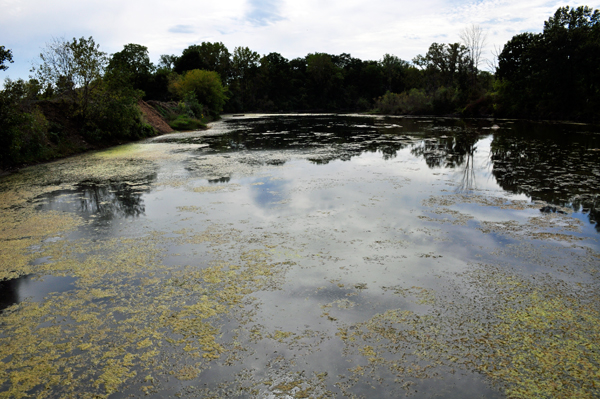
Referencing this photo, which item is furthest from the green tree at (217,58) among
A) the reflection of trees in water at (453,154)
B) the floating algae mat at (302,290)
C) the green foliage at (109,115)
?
the floating algae mat at (302,290)

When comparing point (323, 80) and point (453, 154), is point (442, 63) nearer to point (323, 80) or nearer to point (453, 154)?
point (323, 80)

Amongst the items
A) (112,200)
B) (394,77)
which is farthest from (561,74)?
(394,77)

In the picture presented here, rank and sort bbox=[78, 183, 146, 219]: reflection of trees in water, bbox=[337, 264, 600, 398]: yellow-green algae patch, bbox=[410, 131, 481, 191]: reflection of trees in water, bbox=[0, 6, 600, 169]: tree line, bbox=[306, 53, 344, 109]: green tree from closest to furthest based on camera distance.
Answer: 1. bbox=[337, 264, 600, 398]: yellow-green algae patch
2. bbox=[78, 183, 146, 219]: reflection of trees in water
3. bbox=[410, 131, 481, 191]: reflection of trees in water
4. bbox=[0, 6, 600, 169]: tree line
5. bbox=[306, 53, 344, 109]: green tree

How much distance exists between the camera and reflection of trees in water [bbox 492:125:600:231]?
7.58m

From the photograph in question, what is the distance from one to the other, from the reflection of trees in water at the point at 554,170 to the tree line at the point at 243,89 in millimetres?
13352

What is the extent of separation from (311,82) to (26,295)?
8698cm

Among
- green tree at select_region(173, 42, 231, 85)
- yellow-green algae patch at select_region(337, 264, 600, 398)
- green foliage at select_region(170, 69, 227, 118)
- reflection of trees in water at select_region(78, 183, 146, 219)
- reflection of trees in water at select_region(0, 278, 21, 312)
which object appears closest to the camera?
yellow-green algae patch at select_region(337, 264, 600, 398)

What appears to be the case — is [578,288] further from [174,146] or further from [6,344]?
[174,146]

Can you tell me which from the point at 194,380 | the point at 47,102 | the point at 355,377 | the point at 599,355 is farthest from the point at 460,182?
the point at 47,102

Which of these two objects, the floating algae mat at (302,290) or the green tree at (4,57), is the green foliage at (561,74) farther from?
the green tree at (4,57)

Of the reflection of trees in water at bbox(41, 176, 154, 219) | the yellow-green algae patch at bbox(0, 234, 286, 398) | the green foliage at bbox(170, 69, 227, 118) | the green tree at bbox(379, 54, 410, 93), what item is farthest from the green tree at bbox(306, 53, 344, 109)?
the yellow-green algae patch at bbox(0, 234, 286, 398)

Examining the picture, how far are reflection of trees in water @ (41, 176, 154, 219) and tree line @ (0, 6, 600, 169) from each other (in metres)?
4.39

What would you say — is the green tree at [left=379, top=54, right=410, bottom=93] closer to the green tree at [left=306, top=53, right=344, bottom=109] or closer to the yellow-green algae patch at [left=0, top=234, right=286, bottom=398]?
the green tree at [left=306, top=53, right=344, bottom=109]

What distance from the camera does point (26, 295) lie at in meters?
4.08
